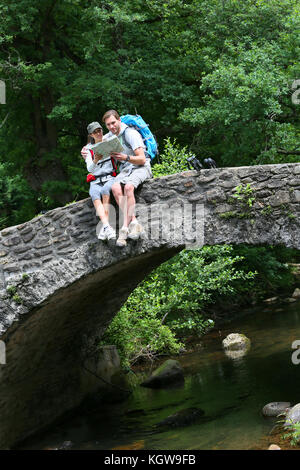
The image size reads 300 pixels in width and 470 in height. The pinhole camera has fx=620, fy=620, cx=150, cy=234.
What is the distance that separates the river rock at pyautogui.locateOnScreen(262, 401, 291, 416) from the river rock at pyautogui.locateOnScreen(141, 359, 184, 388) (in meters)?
2.51

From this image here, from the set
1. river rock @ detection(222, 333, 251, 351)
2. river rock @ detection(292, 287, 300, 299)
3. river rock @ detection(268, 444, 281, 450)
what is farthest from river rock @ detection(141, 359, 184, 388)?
river rock @ detection(292, 287, 300, 299)

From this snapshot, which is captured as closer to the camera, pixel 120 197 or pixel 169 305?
pixel 120 197

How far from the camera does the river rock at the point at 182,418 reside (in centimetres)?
762

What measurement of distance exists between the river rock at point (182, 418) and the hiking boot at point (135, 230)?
2571 millimetres

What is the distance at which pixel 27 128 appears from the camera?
16922 millimetres

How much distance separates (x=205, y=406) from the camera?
8273mm

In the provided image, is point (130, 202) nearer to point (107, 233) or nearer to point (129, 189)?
point (129, 189)

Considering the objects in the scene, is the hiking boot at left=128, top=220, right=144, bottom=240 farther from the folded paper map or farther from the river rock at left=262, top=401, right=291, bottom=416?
the river rock at left=262, top=401, right=291, bottom=416

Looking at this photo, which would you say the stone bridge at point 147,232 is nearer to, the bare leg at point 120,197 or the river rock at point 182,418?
the bare leg at point 120,197

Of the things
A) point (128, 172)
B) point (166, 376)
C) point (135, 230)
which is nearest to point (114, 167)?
point (128, 172)

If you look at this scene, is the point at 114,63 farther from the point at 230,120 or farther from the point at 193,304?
the point at 193,304

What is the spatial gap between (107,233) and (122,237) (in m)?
0.16

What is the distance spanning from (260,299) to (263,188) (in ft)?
31.8
